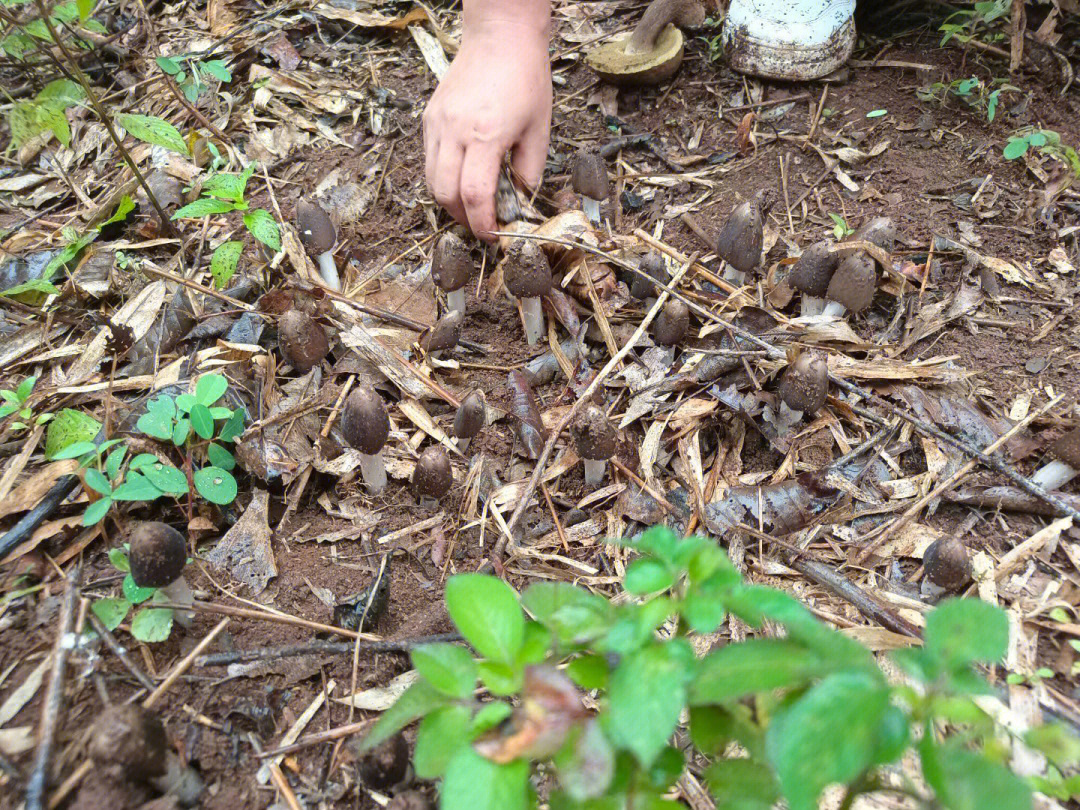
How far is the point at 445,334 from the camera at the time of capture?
394 centimetres

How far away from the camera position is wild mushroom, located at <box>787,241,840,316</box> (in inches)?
150

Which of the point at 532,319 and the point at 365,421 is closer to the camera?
the point at 365,421

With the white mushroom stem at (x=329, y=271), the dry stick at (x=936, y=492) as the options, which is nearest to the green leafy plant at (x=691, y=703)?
the dry stick at (x=936, y=492)

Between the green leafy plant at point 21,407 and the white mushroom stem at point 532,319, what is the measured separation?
7.24 feet

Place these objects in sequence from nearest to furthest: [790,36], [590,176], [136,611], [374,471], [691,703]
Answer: [691,703], [136,611], [374,471], [590,176], [790,36]

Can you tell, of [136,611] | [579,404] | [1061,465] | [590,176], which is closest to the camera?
[136,611]

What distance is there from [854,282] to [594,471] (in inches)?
61.2

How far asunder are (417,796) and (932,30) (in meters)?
5.91

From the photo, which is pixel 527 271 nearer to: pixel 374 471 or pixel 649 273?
pixel 649 273

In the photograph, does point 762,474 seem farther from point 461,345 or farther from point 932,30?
point 932,30

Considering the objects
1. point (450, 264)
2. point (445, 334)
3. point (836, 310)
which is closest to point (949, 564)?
point (836, 310)

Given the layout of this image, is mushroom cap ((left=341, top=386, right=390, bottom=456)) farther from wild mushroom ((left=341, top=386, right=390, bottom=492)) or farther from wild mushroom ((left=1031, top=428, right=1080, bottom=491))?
wild mushroom ((left=1031, top=428, right=1080, bottom=491))

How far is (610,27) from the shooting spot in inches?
242

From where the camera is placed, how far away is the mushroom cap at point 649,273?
158 inches
